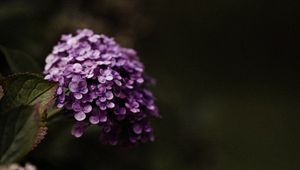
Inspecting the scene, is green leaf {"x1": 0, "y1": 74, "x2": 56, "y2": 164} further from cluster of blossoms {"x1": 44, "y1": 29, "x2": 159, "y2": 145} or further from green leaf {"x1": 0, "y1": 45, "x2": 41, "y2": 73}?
green leaf {"x1": 0, "y1": 45, "x2": 41, "y2": 73}

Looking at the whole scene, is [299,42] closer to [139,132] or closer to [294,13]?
[294,13]

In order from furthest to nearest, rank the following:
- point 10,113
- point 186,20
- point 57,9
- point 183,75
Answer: point 186,20 < point 183,75 < point 57,9 < point 10,113

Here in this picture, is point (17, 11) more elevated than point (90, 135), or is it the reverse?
point (17, 11)

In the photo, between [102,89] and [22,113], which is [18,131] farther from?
[102,89]

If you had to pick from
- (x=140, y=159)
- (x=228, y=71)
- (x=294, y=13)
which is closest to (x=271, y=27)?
(x=294, y=13)

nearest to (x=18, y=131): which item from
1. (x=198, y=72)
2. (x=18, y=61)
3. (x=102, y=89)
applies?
(x=102, y=89)

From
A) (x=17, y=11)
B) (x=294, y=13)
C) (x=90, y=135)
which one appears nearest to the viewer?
(x=17, y=11)

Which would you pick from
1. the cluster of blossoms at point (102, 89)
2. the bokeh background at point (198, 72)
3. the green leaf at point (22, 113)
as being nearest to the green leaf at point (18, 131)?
the green leaf at point (22, 113)
